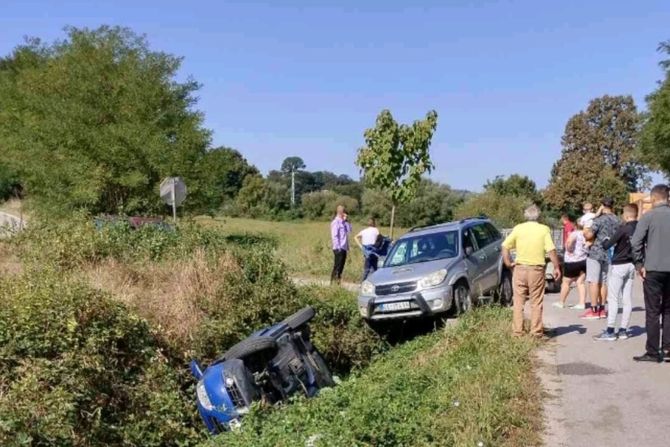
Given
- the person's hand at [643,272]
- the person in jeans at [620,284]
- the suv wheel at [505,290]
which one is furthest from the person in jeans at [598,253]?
the person's hand at [643,272]

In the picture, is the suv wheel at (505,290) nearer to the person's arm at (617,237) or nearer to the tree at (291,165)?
the person's arm at (617,237)

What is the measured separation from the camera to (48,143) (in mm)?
25922

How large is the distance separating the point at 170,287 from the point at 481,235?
21.6ft

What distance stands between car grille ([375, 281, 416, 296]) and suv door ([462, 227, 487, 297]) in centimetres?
124

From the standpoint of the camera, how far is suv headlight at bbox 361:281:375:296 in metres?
11.4

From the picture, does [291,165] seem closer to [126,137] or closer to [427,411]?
[126,137]

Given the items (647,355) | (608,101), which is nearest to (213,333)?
(647,355)

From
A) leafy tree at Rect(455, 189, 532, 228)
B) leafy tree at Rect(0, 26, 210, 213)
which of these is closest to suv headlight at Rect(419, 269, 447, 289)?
leafy tree at Rect(0, 26, 210, 213)

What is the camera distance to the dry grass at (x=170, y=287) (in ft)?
29.1

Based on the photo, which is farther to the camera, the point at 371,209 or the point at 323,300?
the point at 371,209

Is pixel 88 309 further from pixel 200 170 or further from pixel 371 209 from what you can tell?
pixel 371 209

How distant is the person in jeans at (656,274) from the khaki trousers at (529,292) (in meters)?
1.39

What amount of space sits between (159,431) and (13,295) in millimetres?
2354

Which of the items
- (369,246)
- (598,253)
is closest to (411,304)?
(598,253)
